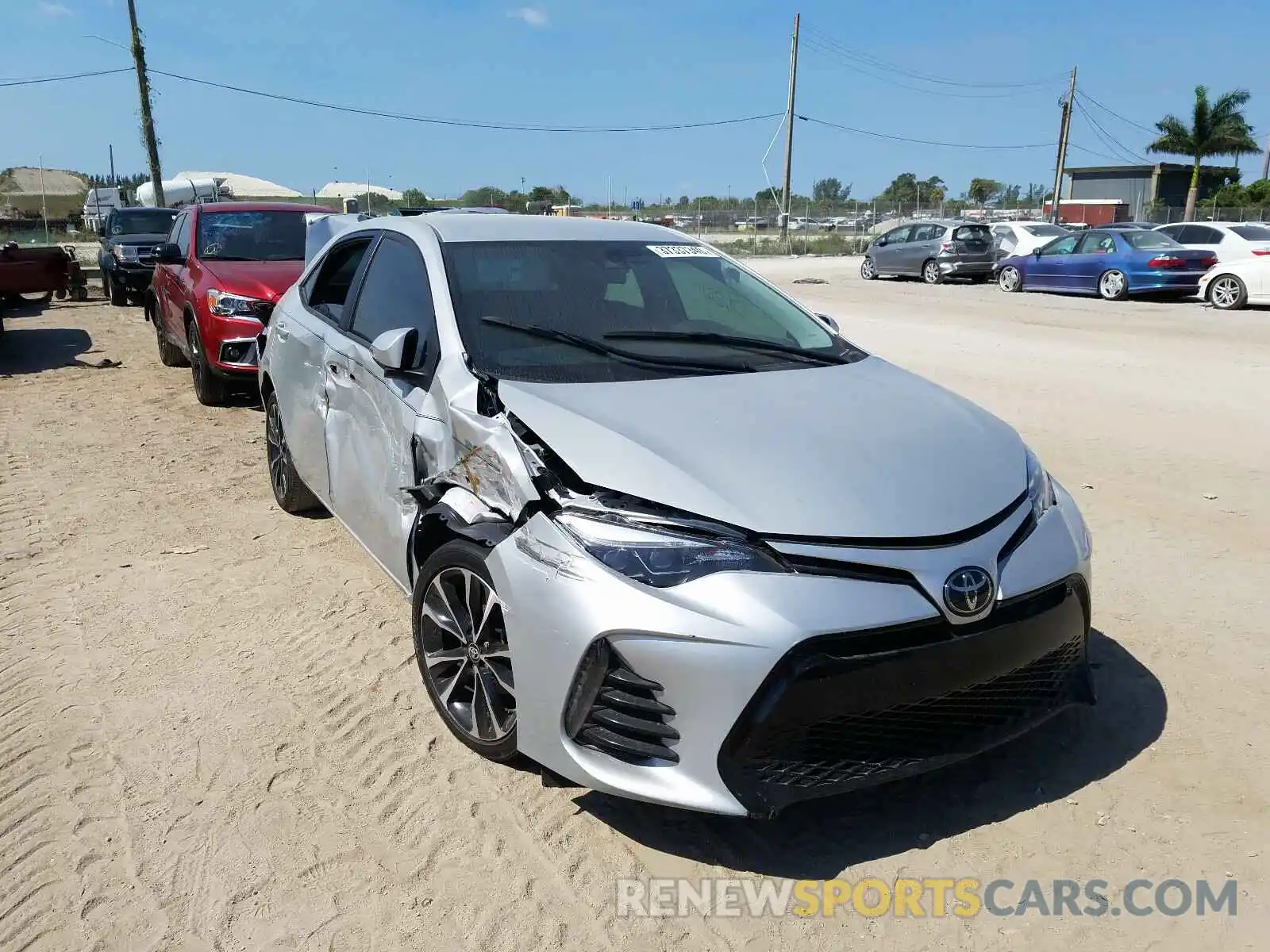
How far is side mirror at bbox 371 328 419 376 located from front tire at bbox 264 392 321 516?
201 cm

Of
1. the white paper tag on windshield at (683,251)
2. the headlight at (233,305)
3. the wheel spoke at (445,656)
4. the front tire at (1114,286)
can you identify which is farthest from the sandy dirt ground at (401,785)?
the front tire at (1114,286)

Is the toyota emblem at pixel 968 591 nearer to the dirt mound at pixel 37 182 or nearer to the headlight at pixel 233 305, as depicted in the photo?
the headlight at pixel 233 305

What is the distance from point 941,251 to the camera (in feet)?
75.2

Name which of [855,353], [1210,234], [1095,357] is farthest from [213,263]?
[1210,234]

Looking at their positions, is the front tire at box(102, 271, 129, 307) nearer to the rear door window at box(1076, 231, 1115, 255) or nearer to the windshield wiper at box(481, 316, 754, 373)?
the windshield wiper at box(481, 316, 754, 373)

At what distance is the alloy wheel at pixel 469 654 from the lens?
3.08m

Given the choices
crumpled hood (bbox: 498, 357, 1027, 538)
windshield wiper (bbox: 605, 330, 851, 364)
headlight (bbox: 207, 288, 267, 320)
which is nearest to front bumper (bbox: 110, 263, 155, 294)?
headlight (bbox: 207, 288, 267, 320)

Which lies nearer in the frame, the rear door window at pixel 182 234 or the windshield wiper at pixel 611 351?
the windshield wiper at pixel 611 351

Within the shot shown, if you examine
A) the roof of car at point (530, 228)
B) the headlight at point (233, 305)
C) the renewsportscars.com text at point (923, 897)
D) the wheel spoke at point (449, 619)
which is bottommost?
the renewsportscars.com text at point (923, 897)

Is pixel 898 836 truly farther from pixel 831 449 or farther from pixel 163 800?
pixel 163 800

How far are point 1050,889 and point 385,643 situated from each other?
2637 mm

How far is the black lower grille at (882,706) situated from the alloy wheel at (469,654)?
812 millimetres

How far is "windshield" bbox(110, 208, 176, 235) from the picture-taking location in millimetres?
18672

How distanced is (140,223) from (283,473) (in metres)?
15.8
